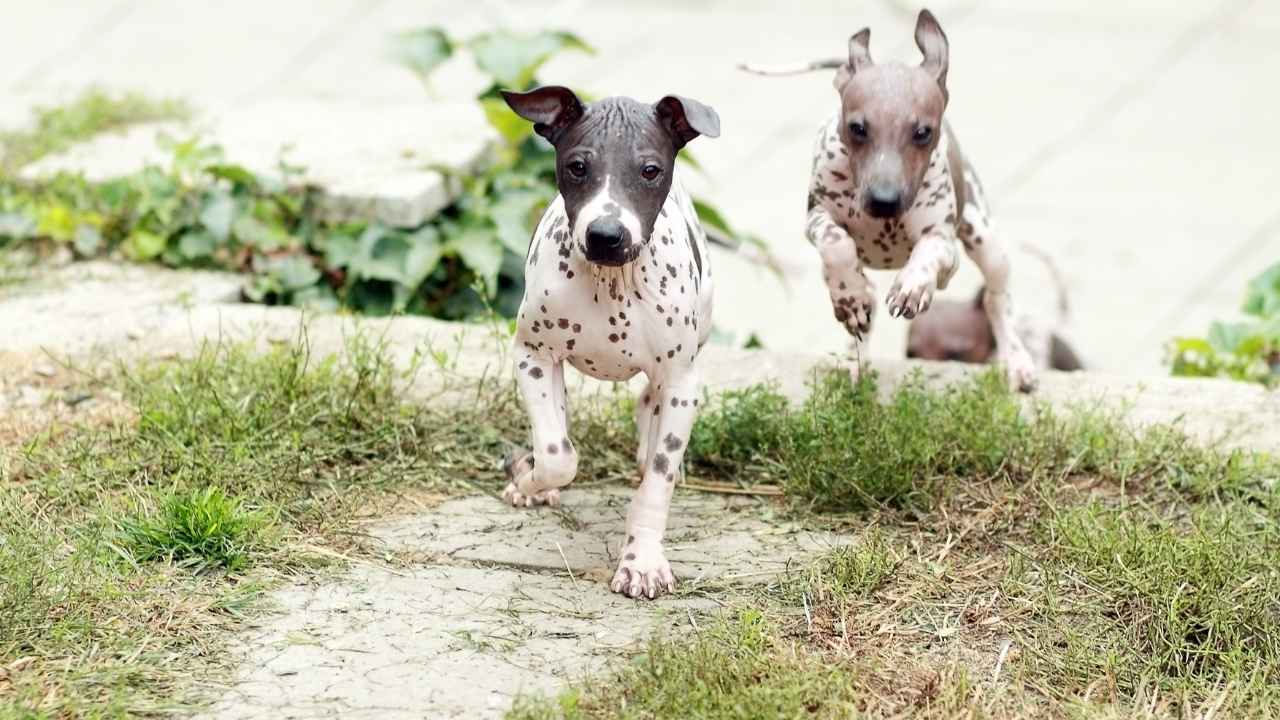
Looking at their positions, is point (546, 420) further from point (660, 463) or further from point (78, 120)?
point (78, 120)

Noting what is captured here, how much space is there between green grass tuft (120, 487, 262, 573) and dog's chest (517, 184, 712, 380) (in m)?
0.97

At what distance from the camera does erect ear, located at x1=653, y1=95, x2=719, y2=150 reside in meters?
4.53

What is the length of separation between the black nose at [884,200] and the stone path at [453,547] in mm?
974

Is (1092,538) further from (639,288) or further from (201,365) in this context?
(201,365)

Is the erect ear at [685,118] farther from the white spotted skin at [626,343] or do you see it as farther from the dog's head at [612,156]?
the white spotted skin at [626,343]

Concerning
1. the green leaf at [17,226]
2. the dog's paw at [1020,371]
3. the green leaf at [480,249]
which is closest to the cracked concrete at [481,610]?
the dog's paw at [1020,371]

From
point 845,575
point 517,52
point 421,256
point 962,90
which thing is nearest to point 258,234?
point 421,256

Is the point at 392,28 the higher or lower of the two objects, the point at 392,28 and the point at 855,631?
the higher

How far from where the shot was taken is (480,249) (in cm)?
728

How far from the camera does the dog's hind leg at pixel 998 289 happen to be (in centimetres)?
591

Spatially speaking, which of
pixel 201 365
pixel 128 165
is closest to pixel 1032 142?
pixel 128 165

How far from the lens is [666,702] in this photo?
4.13 metres

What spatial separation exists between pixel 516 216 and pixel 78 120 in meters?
3.05

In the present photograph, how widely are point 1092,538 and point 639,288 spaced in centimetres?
149
